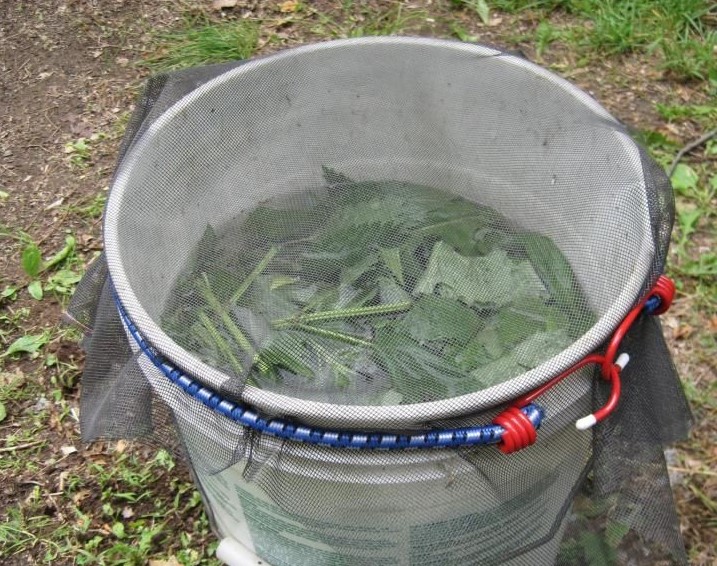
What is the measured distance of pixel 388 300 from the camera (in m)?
1.15

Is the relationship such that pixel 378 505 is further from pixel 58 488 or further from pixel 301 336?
pixel 58 488

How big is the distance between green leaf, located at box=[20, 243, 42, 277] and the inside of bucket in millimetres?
665

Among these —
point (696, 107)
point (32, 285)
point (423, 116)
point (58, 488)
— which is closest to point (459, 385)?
point (423, 116)

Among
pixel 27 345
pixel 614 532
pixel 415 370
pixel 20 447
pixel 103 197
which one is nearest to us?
pixel 415 370

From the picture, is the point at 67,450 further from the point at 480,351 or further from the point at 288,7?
the point at 288,7

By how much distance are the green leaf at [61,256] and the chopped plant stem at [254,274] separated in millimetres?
747

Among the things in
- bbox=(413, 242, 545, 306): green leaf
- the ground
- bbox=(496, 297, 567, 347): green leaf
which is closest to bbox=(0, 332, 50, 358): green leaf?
the ground

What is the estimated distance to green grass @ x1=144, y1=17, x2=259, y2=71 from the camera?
2.13 meters

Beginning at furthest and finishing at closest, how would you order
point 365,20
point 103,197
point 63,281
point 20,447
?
point 365,20, point 103,197, point 63,281, point 20,447

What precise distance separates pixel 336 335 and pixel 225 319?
155mm

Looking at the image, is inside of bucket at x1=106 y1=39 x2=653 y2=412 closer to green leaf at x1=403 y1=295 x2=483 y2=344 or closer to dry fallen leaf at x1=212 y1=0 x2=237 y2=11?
green leaf at x1=403 y1=295 x2=483 y2=344

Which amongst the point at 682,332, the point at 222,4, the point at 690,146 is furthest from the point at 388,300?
the point at 222,4

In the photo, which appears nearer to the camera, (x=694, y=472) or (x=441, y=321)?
(x=441, y=321)

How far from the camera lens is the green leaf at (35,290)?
1739mm
